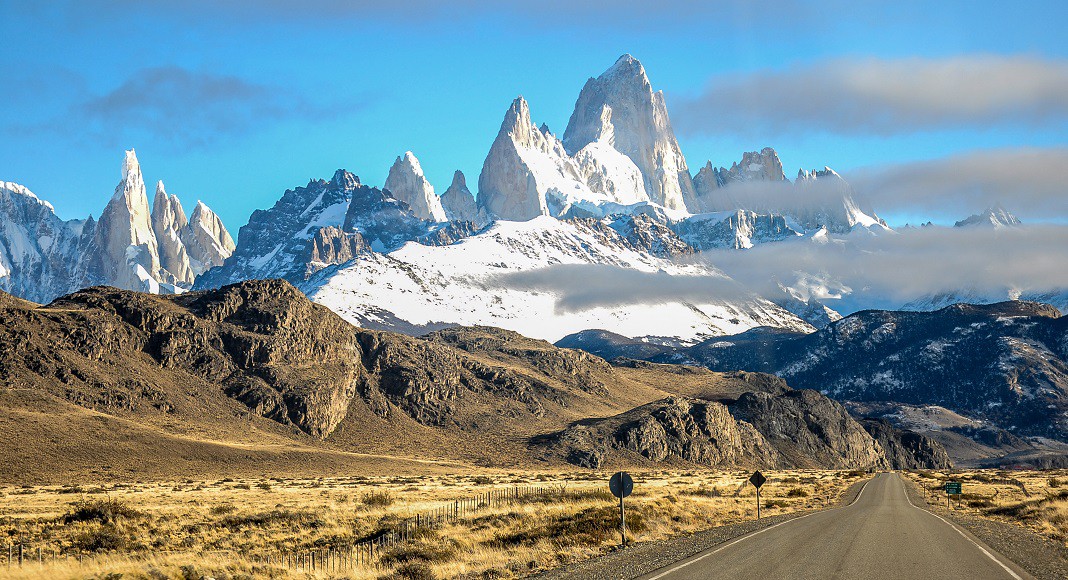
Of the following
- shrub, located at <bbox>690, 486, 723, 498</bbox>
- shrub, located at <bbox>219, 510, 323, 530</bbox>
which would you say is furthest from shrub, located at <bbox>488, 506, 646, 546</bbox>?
shrub, located at <bbox>690, 486, 723, 498</bbox>

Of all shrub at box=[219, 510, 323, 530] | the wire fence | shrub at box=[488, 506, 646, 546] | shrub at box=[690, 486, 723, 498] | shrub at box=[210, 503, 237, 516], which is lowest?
shrub at box=[690, 486, 723, 498]

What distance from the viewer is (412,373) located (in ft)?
602

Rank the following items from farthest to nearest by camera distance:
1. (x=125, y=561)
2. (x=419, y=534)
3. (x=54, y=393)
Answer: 1. (x=54, y=393)
2. (x=419, y=534)
3. (x=125, y=561)

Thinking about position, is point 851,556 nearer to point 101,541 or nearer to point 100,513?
point 101,541

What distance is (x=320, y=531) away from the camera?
43.1m

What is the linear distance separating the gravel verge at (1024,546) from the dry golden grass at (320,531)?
11.8m

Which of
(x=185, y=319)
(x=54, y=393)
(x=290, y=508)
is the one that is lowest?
(x=290, y=508)

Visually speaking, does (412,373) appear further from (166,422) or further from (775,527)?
(775,527)

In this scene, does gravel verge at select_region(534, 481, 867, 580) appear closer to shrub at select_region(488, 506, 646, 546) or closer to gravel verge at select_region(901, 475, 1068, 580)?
shrub at select_region(488, 506, 646, 546)

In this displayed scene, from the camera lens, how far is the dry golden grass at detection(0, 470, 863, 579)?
30.5m

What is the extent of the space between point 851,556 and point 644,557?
6620 millimetres

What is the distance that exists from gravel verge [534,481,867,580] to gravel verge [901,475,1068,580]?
9214 mm

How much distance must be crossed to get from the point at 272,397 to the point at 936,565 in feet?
449

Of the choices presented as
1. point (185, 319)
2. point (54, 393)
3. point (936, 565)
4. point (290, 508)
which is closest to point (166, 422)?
point (54, 393)
